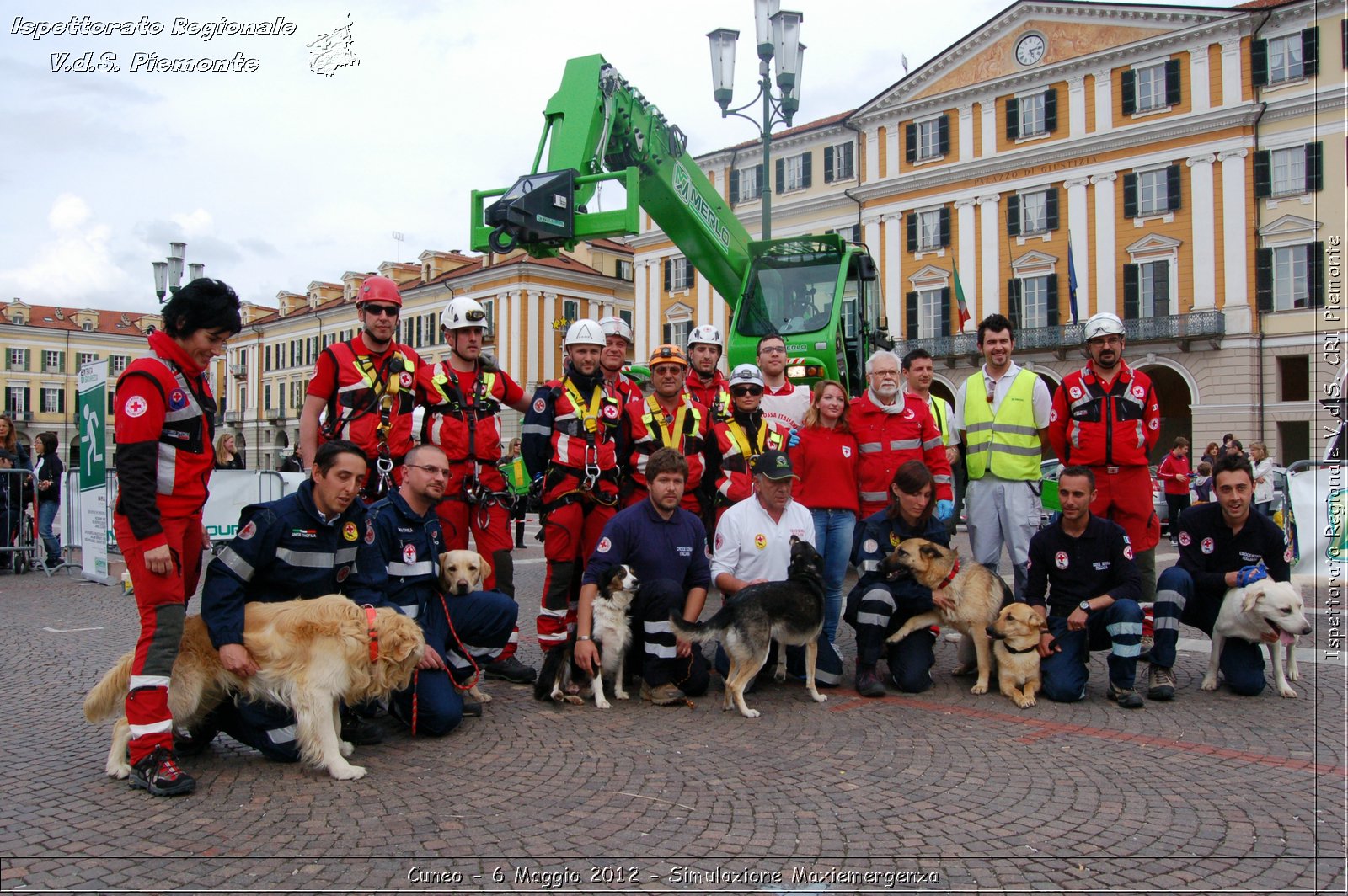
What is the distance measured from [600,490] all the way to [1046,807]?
3.41 metres

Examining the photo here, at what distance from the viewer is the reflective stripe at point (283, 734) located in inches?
170

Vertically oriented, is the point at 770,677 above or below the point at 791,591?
below

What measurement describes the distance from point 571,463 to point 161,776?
3.01 meters

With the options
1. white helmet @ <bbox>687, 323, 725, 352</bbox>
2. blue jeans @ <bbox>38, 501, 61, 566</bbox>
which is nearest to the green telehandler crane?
white helmet @ <bbox>687, 323, 725, 352</bbox>

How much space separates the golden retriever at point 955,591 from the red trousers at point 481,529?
98.4 inches

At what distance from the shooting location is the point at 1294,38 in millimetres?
33438

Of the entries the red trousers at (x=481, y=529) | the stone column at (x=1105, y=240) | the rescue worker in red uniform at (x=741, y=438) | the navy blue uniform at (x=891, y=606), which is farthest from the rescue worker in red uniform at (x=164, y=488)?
the stone column at (x=1105, y=240)

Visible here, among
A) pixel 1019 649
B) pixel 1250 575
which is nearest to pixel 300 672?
pixel 1019 649

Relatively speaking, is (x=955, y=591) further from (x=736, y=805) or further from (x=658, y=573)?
(x=736, y=805)

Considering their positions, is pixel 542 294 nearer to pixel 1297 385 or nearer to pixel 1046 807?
pixel 1297 385

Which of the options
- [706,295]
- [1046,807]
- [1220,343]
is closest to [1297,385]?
[1220,343]

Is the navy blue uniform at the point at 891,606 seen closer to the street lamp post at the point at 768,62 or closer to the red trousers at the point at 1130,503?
the red trousers at the point at 1130,503

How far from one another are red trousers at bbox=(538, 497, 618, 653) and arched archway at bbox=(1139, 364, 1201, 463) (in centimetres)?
3685

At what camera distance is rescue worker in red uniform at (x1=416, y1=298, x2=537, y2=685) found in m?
6.13
